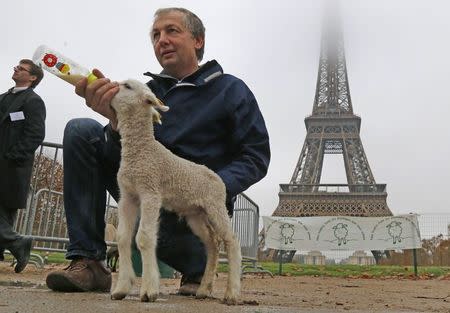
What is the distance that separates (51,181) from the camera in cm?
656

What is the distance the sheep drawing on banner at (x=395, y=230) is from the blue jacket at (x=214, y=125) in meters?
9.26

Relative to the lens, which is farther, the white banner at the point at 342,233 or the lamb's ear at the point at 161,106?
the white banner at the point at 342,233

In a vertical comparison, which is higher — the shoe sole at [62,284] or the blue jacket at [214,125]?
the blue jacket at [214,125]

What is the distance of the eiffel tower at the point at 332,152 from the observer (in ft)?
102

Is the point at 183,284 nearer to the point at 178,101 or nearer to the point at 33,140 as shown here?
the point at 178,101

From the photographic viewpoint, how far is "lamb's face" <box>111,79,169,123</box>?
222 cm

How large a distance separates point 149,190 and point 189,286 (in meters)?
0.91

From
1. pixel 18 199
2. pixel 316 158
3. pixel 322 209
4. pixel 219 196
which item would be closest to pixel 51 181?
pixel 18 199

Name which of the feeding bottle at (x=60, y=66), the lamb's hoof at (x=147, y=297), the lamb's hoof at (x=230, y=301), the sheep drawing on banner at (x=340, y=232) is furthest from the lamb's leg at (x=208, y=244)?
the sheep drawing on banner at (x=340, y=232)

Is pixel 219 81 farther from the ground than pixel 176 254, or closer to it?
farther from the ground

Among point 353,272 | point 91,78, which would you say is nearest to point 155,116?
point 91,78

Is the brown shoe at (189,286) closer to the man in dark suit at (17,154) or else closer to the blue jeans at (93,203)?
the blue jeans at (93,203)

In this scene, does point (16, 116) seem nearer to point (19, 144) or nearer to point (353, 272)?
point (19, 144)

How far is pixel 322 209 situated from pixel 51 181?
25893 millimetres
